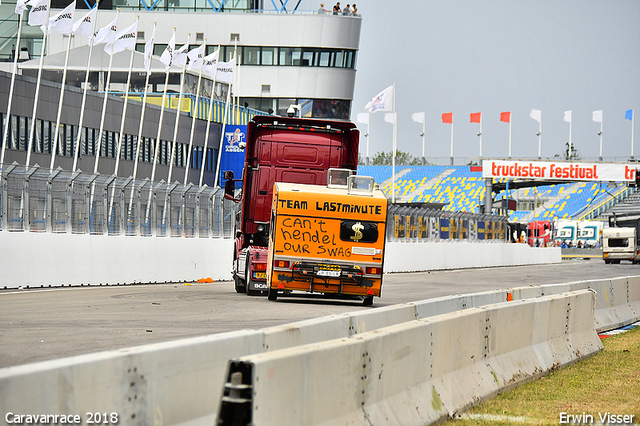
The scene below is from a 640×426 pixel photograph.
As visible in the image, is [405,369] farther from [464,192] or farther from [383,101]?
[464,192]

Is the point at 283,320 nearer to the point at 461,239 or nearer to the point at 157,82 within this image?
the point at 461,239

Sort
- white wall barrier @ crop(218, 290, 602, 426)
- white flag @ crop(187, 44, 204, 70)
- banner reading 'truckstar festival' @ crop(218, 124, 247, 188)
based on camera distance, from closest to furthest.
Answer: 1. white wall barrier @ crop(218, 290, 602, 426)
2. white flag @ crop(187, 44, 204, 70)
3. banner reading 'truckstar festival' @ crop(218, 124, 247, 188)

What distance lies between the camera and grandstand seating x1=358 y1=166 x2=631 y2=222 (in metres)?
98.8

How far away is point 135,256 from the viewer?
25219 millimetres

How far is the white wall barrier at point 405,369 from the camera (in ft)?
17.6

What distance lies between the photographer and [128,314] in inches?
612

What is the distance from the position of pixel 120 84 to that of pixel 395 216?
3883cm

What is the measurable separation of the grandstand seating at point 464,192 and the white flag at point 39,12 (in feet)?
200

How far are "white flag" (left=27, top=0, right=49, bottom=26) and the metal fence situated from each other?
49.7 feet

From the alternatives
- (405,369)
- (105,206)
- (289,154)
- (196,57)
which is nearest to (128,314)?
(289,154)

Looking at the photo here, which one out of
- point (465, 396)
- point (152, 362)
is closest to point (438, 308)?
point (465, 396)

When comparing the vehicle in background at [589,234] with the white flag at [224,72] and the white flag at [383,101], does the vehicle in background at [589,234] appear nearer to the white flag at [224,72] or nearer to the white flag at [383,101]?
the white flag at [383,101]

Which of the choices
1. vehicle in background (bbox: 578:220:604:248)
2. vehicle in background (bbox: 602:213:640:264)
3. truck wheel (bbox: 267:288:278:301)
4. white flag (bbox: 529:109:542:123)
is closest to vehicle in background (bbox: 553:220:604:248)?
vehicle in background (bbox: 578:220:604:248)

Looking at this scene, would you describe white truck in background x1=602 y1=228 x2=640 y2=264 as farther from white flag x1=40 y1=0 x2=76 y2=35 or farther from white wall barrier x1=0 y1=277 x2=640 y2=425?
white wall barrier x1=0 y1=277 x2=640 y2=425
